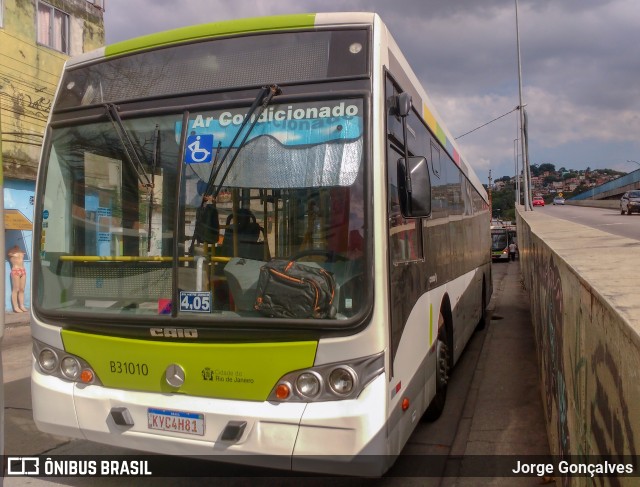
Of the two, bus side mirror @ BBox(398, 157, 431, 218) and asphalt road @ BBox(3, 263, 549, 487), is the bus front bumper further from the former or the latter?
bus side mirror @ BBox(398, 157, 431, 218)

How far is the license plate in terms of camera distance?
3307 millimetres

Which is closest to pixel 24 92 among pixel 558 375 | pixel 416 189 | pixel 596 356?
pixel 416 189

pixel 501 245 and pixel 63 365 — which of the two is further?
pixel 501 245

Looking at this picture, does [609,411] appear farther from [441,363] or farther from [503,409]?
[503,409]

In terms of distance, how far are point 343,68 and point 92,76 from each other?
1928 millimetres

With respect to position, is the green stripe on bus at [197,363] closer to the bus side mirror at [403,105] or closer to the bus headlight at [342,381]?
the bus headlight at [342,381]

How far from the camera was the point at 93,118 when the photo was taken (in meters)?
3.86

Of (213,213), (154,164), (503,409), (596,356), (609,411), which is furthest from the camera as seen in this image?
(503,409)

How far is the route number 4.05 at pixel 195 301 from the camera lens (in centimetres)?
337

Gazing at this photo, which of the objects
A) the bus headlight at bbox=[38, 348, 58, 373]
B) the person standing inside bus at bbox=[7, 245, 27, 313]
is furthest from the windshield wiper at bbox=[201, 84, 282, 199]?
the person standing inside bus at bbox=[7, 245, 27, 313]

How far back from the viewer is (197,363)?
11.1 feet

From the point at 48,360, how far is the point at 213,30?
2.56 meters

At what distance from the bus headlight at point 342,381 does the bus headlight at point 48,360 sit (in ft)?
6.52

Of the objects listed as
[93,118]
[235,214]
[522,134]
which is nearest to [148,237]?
[235,214]
